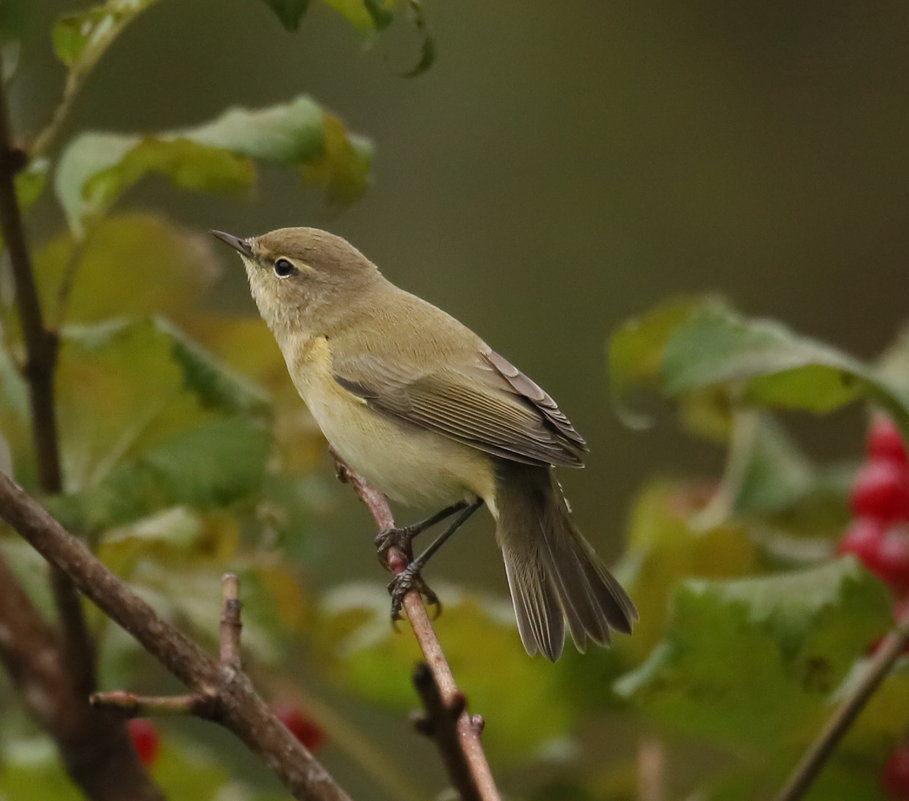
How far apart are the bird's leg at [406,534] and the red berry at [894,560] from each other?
0.78 metres

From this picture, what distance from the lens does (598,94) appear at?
26.0 ft

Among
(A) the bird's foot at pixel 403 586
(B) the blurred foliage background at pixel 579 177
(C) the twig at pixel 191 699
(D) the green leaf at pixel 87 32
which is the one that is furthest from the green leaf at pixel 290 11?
(B) the blurred foliage background at pixel 579 177

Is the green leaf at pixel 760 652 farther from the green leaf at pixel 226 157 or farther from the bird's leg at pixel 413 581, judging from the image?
the green leaf at pixel 226 157

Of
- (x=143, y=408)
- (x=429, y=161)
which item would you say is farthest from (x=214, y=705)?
(x=429, y=161)

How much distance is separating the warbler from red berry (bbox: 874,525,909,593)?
51 centimetres

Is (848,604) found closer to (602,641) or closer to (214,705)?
(602,641)

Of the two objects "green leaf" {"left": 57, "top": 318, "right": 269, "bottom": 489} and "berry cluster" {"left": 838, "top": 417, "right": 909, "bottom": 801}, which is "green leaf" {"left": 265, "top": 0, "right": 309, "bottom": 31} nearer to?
"green leaf" {"left": 57, "top": 318, "right": 269, "bottom": 489}

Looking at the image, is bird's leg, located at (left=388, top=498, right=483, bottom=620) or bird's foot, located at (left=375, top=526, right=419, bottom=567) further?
bird's foot, located at (left=375, top=526, right=419, bottom=567)

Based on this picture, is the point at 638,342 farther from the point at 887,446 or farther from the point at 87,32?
the point at 87,32

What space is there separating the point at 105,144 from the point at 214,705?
1.09m

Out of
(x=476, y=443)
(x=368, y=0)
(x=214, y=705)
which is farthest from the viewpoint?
(x=476, y=443)

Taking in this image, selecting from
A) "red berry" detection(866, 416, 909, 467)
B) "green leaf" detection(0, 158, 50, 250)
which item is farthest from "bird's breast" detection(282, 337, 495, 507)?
"green leaf" detection(0, 158, 50, 250)

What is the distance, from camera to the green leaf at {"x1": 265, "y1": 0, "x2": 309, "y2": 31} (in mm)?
1523

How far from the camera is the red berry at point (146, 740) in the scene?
2.46 meters
